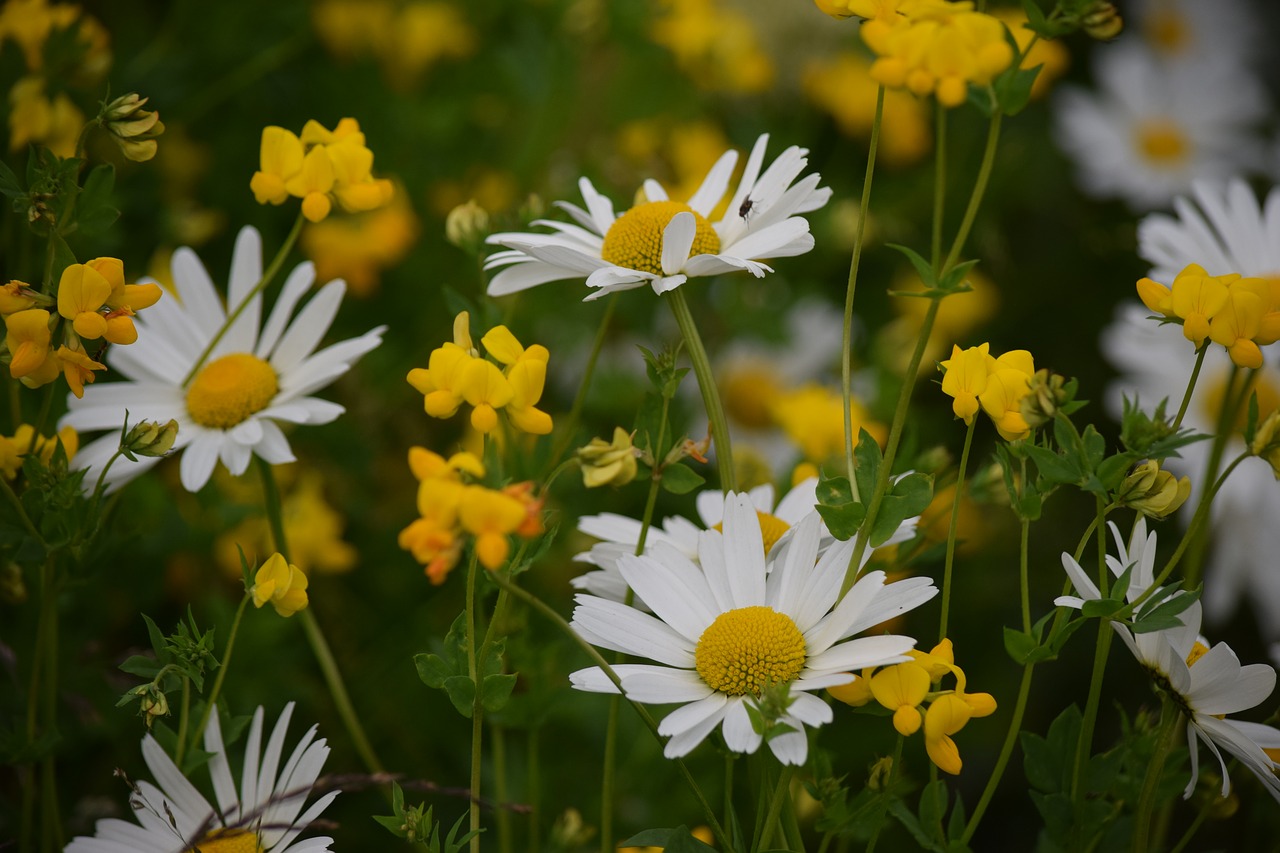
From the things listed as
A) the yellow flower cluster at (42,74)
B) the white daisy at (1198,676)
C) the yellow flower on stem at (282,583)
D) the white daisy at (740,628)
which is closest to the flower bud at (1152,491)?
the white daisy at (1198,676)

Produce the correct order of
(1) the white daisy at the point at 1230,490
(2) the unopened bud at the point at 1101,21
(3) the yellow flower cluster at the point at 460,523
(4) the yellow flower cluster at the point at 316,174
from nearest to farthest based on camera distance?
(3) the yellow flower cluster at the point at 460,523
(2) the unopened bud at the point at 1101,21
(4) the yellow flower cluster at the point at 316,174
(1) the white daisy at the point at 1230,490

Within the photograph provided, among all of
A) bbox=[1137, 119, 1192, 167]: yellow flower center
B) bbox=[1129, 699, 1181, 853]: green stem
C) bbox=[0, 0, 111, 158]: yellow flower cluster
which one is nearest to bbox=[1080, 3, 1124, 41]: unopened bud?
bbox=[1129, 699, 1181, 853]: green stem

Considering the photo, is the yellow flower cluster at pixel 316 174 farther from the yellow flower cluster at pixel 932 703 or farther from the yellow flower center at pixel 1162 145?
the yellow flower center at pixel 1162 145

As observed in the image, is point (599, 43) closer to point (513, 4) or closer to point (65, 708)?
point (513, 4)

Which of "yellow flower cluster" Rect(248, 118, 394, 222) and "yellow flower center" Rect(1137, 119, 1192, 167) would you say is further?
"yellow flower center" Rect(1137, 119, 1192, 167)

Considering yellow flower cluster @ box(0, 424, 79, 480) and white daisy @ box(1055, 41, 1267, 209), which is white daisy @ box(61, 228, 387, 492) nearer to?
yellow flower cluster @ box(0, 424, 79, 480)

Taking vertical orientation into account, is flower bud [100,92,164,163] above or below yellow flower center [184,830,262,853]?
above

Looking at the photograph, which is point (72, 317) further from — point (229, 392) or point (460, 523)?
point (460, 523)
